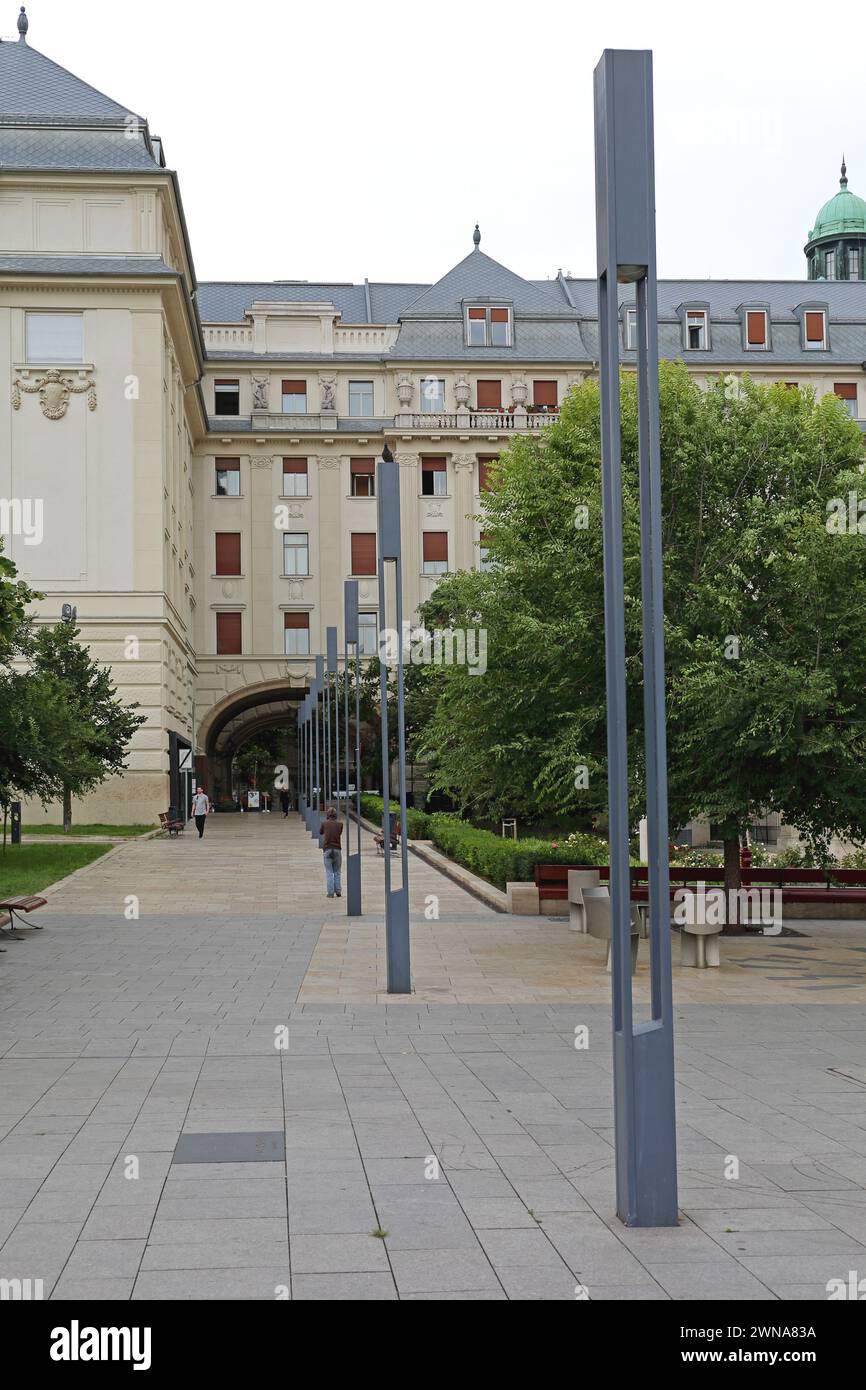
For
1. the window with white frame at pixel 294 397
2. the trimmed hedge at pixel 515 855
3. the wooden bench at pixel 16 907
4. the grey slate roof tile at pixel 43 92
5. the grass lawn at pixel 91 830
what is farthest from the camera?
the window with white frame at pixel 294 397

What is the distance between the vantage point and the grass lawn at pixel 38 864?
951 inches

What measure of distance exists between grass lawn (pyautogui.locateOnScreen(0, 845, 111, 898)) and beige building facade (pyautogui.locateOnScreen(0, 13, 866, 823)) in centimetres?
1110

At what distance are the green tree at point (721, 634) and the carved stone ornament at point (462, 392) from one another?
4148cm

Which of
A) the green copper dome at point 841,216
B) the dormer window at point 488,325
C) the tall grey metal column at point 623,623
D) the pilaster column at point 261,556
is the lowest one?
the tall grey metal column at point 623,623

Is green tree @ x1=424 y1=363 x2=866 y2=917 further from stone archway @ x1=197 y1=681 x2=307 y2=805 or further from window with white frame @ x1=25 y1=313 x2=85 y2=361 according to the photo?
stone archway @ x1=197 y1=681 x2=307 y2=805

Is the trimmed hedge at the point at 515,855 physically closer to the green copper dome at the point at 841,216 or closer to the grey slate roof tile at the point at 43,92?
the grey slate roof tile at the point at 43,92

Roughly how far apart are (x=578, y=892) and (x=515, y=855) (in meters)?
3.78

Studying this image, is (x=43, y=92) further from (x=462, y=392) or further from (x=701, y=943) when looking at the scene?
(x=701, y=943)

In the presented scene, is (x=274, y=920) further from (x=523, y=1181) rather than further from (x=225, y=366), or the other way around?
(x=225, y=366)

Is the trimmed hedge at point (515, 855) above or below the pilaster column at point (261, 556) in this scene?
below

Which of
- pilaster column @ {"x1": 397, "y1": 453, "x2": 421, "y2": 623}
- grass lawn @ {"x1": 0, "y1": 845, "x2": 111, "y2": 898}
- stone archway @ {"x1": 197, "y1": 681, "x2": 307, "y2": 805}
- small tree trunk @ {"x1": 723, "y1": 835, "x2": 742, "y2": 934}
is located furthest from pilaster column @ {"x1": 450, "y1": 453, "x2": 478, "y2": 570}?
small tree trunk @ {"x1": 723, "y1": 835, "x2": 742, "y2": 934}

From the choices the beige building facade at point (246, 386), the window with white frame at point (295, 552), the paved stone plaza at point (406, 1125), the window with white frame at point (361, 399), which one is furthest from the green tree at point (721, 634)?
the window with white frame at point (361, 399)

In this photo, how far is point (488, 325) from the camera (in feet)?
206

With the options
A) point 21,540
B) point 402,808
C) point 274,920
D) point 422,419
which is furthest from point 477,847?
point 422,419
